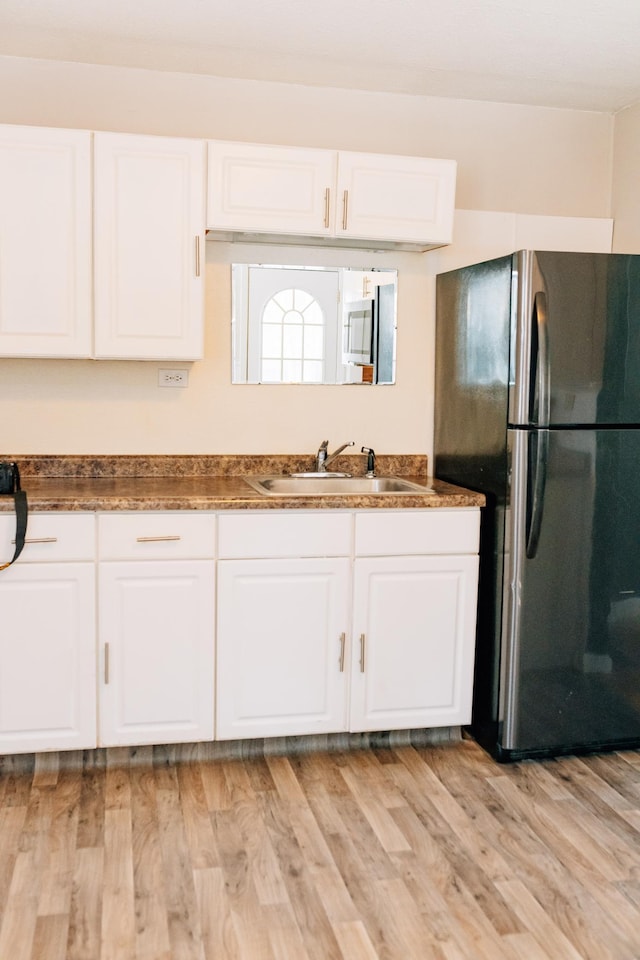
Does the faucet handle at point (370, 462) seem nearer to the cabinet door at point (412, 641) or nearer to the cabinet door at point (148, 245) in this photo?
the cabinet door at point (412, 641)

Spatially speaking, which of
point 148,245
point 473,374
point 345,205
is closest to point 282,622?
point 473,374

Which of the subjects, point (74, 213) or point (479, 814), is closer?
point (479, 814)

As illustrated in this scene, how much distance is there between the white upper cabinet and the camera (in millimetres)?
3098

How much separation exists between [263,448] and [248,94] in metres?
1.30

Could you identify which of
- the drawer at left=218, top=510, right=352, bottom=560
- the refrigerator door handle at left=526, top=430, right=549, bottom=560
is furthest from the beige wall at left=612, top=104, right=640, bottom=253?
the drawer at left=218, top=510, right=352, bottom=560

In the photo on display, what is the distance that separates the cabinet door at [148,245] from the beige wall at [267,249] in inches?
12.8

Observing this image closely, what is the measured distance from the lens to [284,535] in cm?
299

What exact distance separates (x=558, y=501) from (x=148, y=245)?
1.56m

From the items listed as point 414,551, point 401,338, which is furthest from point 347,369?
point 414,551

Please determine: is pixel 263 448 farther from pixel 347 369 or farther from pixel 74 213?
pixel 74 213

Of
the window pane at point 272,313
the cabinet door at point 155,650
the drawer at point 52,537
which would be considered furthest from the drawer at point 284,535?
the window pane at point 272,313

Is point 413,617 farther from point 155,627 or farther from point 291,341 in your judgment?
point 291,341

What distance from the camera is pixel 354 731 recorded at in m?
3.12

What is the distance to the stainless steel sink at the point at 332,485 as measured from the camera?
340cm
